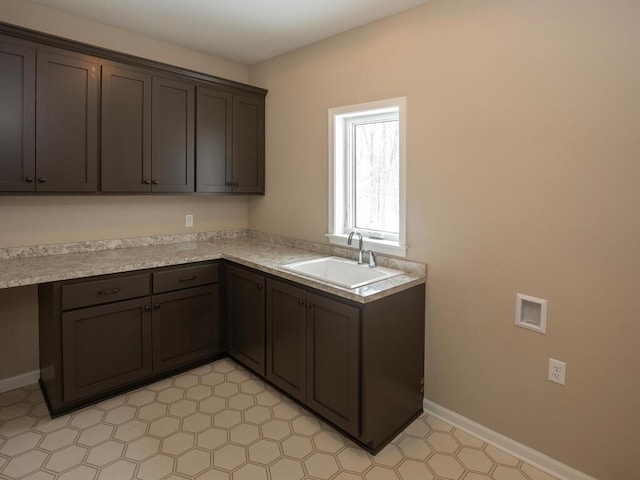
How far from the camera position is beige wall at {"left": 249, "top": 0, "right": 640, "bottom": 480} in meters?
1.70

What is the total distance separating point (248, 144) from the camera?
348cm

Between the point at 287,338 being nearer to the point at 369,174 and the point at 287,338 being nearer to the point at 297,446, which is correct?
the point at 297,446

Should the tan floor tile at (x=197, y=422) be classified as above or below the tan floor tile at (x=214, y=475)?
above

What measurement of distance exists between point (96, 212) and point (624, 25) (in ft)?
10.8

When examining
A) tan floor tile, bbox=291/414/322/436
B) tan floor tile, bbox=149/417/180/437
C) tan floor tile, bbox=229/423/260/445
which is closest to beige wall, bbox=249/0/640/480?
tan floor tile, bbox=291/414/322/436

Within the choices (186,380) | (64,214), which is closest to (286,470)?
(186,380)

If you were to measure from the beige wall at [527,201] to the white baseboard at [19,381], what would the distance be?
2.72 metres

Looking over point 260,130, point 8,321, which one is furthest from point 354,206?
point 8,321

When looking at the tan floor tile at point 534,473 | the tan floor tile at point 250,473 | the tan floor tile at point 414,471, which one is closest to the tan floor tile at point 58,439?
the tan floor tile at point 250,473

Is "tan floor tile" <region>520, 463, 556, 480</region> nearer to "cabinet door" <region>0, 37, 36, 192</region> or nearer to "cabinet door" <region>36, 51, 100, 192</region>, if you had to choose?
"cabinet door" <region>36, 51, 100, 192</region>

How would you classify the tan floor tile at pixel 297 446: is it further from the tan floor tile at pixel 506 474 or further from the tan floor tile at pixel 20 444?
the tan floor tile at pixel 20 444

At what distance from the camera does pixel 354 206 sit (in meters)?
3.00

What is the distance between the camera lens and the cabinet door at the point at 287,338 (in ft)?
7.77

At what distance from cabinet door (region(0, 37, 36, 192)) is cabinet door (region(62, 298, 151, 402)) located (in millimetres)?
878
